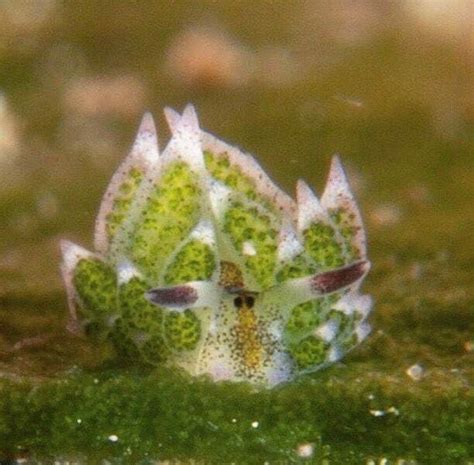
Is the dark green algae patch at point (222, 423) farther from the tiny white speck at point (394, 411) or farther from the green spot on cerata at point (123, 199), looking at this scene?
the green spot on cerata at point (123, 199)

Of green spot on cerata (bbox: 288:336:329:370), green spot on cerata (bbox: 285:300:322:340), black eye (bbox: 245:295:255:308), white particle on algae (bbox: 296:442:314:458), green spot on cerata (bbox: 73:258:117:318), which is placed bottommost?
white particle on algae (bbox: 296:442:314:458)

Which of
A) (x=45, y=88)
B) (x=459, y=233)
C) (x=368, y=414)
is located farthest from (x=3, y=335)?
(x=45, y=88)

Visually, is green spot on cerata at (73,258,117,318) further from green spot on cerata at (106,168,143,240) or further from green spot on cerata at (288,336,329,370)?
green spot on cerata at (288,336,329,370)

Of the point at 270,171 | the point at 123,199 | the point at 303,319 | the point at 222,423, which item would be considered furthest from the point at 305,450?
the point at 270,171

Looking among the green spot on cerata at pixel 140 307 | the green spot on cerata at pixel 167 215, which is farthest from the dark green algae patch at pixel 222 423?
the green spot on cerata at pixel 167 215

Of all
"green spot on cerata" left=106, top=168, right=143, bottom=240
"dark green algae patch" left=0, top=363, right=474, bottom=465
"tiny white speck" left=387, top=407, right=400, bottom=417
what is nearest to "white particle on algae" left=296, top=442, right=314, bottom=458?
"dark green algae patch" left=0, top=363, right=474, bottom=465

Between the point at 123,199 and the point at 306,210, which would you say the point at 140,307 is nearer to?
the point at 123,199

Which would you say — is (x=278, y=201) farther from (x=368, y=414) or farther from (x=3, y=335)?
(x=3, y=335)
